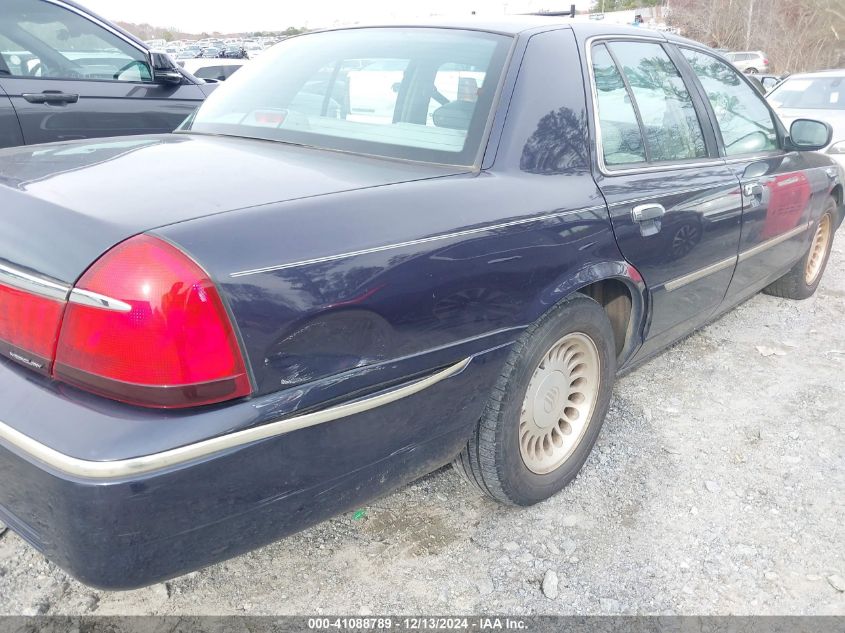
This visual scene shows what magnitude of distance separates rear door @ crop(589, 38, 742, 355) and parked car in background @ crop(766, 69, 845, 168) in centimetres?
520

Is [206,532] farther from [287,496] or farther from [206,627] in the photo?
[206,627]

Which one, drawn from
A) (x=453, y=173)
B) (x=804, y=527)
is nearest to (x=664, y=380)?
(x=804, y=527)

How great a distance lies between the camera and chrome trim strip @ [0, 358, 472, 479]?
133 cm

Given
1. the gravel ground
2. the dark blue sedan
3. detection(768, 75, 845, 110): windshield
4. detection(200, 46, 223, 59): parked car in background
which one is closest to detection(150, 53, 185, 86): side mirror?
the dark blue sedan

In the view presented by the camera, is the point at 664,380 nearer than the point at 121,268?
No

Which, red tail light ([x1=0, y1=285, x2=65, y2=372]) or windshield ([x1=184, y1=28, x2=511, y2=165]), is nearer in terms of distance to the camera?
red tail light ([x1=0, y1=285, x2=65, y2=372])

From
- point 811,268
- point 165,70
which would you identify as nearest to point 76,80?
point 165,70

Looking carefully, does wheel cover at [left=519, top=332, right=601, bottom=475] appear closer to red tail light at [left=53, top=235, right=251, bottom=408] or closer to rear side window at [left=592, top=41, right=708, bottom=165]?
rear side window at [left=592, top=41, right=708, bottom=165]

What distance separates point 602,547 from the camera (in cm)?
223

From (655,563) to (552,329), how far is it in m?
0.79

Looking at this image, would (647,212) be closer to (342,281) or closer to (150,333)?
(342,281)

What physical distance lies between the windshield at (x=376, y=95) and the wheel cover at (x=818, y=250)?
3.32m

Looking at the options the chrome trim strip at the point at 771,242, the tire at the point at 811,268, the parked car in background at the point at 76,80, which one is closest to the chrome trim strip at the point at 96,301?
the chrome trim strip at the point at 771,242

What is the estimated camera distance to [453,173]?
1.97 m
